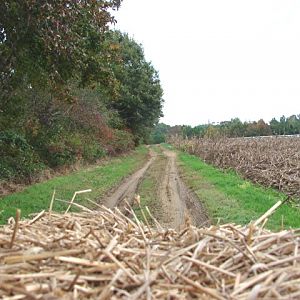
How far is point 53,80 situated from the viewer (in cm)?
1323

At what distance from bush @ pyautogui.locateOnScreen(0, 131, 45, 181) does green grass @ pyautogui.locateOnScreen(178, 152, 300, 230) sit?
681cm

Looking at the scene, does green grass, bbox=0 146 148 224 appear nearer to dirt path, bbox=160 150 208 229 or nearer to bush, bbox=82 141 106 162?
dirt path, bbox=160 150 208 229

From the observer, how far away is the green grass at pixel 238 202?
10.8 meters

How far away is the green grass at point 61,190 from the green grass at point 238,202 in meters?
3.72

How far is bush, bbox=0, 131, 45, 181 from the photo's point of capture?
1783 centimetres

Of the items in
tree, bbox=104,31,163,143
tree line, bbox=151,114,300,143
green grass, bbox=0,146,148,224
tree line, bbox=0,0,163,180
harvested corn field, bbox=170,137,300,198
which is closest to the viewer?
tree line, bbox=0,0,163,180

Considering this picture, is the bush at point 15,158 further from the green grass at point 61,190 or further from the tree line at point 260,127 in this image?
the tree line at point 260,127

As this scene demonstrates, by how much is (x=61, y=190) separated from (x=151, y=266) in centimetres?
1478

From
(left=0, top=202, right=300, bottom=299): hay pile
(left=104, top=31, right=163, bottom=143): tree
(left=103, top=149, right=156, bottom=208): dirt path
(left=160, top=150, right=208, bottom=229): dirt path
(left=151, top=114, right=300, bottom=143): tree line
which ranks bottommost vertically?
(left=103, top=149, right=156, bottom=208): dirt path

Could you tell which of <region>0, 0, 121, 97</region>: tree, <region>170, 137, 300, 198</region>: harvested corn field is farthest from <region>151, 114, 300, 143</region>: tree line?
<region>0, 0, 121, 97</region>: tree

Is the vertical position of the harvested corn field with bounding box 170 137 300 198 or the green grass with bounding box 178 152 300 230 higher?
the harvested corn field with bounding box 170 137 300 198

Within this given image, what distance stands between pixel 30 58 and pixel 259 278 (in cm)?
1231

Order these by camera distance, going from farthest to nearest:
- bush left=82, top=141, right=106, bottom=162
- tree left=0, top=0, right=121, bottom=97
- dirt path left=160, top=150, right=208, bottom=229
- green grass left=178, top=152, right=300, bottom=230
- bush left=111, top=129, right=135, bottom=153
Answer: bush left=111, top=129, right=135, bottom=153 < bush left=82, top=141, right=106, bottom=162 < tree left=0, top=0, right=121, bottom=97 < dirt path left=160, top=150, right=208, bottom=229 < green grass left=178, top=152, right=300, bottom=230

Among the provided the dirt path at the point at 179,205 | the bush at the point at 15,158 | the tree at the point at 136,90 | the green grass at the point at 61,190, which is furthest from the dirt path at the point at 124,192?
the tree at the point at 136,90
